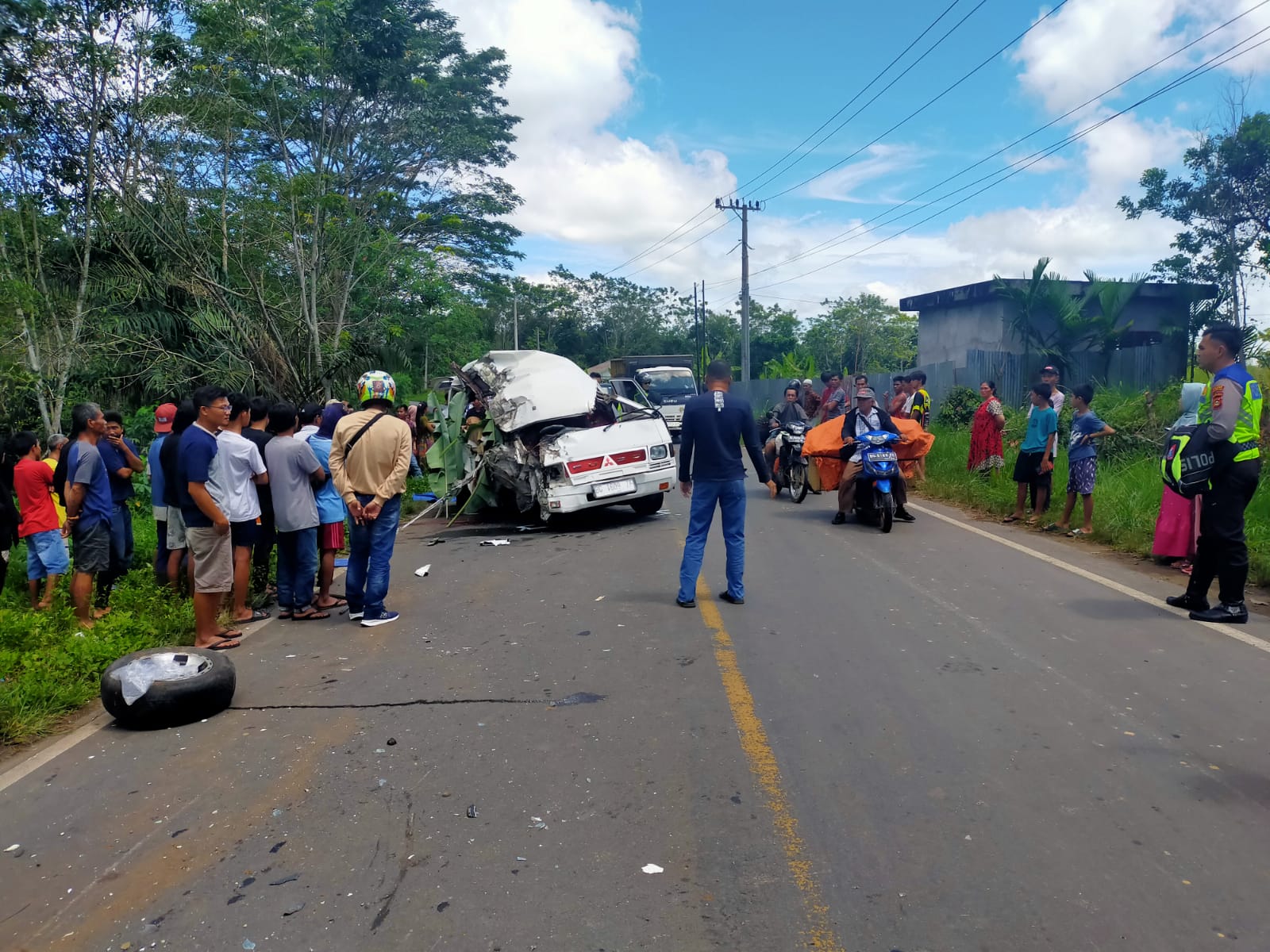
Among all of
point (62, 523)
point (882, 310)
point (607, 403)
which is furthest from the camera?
point (882, 310)

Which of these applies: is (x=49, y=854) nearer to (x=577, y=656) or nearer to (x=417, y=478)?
(x=577, y=656)

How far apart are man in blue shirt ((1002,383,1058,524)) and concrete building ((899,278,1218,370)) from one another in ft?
37.7

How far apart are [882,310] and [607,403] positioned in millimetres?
60529

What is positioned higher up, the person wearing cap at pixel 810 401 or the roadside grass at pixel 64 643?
the person wearing cap at pixel 810 401

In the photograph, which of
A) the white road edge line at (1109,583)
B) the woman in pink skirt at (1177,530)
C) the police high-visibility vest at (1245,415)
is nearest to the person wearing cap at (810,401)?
the white road edge line at (1109,583)

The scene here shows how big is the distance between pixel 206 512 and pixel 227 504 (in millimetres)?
422

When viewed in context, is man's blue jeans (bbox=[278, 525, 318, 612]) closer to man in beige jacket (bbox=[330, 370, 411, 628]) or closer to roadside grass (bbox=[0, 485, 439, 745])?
man in beige jacket (bbox=[330, 370, 411, 628])

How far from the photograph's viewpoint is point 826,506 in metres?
13.1

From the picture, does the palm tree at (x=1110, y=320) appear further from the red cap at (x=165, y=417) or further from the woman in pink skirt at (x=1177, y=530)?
the red cap at (x=165, y=417)

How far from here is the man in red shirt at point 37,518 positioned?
24.2ft

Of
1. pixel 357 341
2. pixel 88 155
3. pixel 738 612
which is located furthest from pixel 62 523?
pixel 357 341

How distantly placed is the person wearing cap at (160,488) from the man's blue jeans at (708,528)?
4.17 m

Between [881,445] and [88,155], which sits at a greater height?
[88,155]

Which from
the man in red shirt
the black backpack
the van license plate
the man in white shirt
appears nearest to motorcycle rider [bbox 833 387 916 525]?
the van license plate
